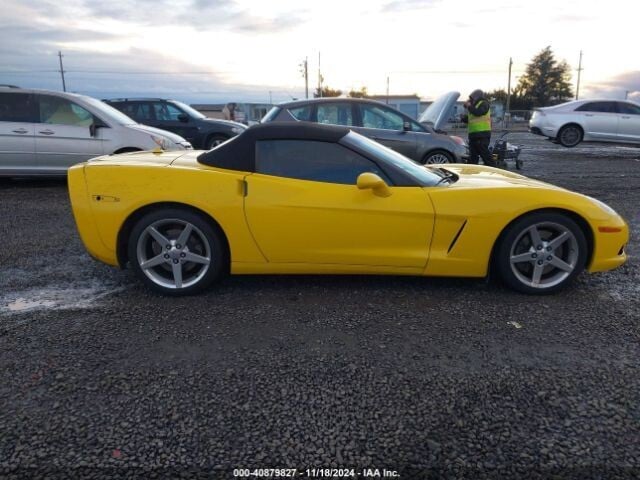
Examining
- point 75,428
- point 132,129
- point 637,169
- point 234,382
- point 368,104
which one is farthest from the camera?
point 637,169

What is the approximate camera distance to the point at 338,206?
3332 mm

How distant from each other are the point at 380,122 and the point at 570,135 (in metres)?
8.42

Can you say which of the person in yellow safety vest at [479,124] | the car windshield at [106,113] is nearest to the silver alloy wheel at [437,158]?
the person in yellow safety vest at [479,124]

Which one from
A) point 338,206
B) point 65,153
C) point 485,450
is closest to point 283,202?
point 338,206

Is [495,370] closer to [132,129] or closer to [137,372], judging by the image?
[137,372]

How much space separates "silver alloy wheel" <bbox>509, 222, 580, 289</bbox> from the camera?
3.46 metres

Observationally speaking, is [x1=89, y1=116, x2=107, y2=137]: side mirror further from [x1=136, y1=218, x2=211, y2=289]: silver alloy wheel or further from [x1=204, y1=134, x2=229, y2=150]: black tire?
[x1=136, y1=218, x2=211, y2=289]: silver alloy wheel

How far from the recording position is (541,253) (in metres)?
3.46

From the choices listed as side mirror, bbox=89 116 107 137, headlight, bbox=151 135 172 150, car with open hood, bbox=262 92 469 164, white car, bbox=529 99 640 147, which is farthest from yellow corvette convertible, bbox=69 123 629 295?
white car, bbox=529 99 640 147

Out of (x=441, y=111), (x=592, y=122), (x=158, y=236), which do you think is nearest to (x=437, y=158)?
(x=441, y=111)

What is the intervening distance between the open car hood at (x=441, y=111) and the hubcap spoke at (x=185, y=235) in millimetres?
6934

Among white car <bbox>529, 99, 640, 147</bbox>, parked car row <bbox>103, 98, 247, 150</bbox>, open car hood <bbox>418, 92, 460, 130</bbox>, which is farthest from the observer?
white car <bbox>529, 99, 640, 147</bbox>

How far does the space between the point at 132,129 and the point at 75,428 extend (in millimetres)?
6227

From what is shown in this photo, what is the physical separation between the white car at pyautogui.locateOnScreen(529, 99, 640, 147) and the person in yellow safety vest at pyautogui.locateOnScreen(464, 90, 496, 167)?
662 cm
